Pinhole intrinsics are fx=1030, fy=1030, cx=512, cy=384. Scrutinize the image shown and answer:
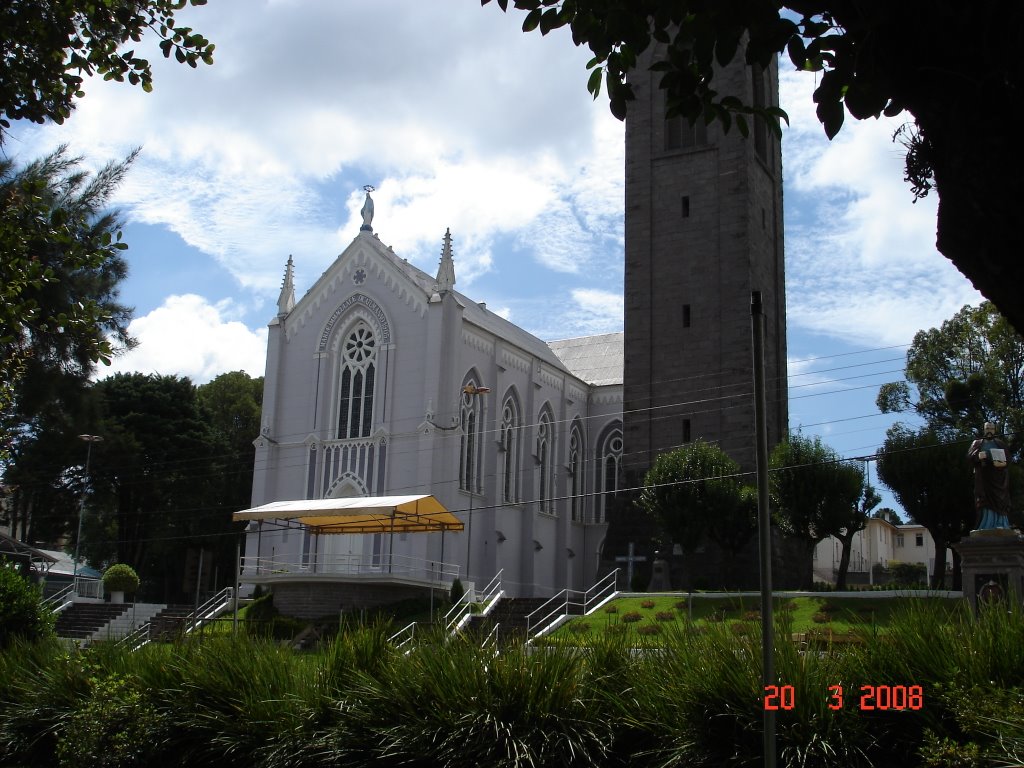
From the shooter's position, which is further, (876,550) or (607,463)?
(876,550)

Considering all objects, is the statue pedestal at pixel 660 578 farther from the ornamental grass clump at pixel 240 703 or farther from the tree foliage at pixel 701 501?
the ornamental grass clump at pixel 240 703

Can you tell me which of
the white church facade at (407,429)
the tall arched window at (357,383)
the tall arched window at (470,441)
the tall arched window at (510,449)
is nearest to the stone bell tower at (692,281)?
the white church facade at (407,429)

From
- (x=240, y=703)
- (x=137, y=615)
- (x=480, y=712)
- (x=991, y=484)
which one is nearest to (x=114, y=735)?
(x=240, y=703)

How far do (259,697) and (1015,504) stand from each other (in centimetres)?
3496

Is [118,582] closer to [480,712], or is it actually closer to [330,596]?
[330,596]

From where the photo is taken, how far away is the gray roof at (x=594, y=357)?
2213 inches

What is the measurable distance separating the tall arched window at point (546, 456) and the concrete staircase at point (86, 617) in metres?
18.7

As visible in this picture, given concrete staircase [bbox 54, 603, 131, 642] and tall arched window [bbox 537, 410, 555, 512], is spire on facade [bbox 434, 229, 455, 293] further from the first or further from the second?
concrete staircase [bbox 54, 603, 131, 642]

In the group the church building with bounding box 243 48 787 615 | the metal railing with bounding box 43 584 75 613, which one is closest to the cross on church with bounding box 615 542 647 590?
the church building with bounding box 243 48 787 615

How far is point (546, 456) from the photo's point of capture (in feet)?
160

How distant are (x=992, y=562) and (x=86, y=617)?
3088 cm

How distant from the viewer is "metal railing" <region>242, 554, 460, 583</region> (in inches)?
1490

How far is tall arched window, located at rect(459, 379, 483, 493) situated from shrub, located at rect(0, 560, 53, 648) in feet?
78.6
